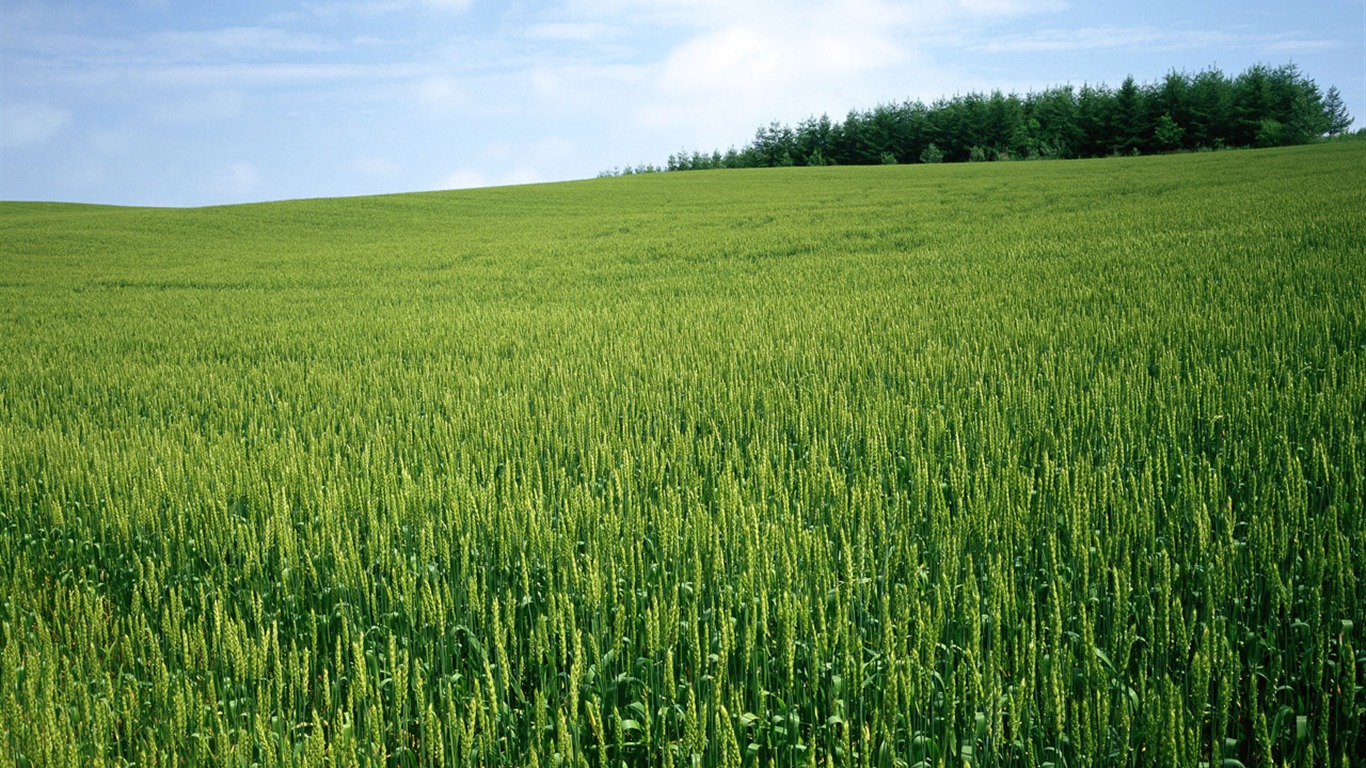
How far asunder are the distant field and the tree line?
59.3 meters

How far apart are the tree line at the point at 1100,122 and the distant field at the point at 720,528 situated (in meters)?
59.3

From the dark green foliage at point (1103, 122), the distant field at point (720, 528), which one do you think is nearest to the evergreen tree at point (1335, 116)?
the dark green foliage at point (1103, 122)

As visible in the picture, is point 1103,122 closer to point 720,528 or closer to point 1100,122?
point 1100,122

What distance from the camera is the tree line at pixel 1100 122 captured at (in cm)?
6312

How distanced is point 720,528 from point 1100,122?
2836 inches

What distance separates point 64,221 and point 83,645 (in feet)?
151

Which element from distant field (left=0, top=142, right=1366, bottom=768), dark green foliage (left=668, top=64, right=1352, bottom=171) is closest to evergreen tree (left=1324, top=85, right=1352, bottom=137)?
dark green foliage (left=668, top=64, right=1352, bottom=171)

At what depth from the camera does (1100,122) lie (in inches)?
2559

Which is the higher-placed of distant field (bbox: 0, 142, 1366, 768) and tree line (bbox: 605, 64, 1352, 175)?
tree line (bbox: 605, 64, 1352, 175)

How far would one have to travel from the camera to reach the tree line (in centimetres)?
6312

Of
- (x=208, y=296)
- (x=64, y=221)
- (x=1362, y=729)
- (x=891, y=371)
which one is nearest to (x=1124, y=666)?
(x=1362, y=729)

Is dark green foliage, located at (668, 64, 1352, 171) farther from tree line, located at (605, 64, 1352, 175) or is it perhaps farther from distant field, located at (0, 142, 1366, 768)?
distant field, located at (0, 142, 1366, 768)

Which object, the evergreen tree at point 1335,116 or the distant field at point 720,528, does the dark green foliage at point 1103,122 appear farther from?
the distant field at point 720,528

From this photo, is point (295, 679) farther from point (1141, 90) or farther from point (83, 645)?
point (1141, 90)
